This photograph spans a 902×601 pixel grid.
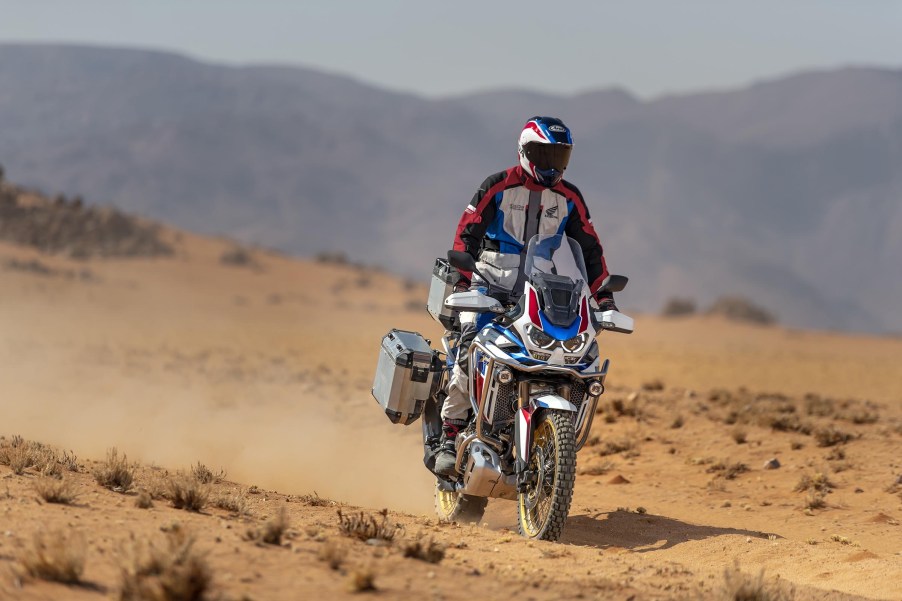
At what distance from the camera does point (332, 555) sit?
6.18 m

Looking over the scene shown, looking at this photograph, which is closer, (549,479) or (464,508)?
(549,479)

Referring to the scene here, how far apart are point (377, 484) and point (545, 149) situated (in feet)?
14.9

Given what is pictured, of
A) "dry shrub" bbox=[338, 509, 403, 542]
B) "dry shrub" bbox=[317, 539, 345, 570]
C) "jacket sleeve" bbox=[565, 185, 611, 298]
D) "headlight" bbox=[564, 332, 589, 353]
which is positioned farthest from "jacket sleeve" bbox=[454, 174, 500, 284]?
"dry shrub" bbox=[317, 539, 345, 570]

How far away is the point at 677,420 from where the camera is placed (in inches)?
545

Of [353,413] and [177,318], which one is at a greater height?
[177,318]

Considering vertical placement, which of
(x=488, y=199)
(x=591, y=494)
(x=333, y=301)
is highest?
(x=333, y=301)

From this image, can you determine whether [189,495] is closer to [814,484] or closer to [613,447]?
[814,484]

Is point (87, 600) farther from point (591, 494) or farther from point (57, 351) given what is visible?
point (57, 351)

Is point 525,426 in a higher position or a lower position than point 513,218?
lower

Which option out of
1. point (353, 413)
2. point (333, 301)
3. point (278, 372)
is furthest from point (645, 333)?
point (353, 413)

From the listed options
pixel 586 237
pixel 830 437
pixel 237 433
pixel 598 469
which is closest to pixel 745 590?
pixel 586 237

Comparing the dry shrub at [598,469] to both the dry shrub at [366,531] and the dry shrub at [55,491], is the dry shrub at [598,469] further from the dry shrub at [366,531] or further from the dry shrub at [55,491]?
the dry shrub at [55,491]

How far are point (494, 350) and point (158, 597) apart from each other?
3548 millimetres

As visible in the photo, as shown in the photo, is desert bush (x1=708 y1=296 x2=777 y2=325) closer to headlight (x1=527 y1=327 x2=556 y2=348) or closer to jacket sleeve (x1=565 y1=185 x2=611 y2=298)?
jacket sleeve (x1=565 y1=185 x2=611 y2=298)
